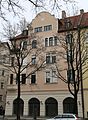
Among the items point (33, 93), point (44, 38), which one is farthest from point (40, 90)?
point (44, 38)

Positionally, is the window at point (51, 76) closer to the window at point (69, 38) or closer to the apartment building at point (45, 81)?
the apartment building at point (45, 81)

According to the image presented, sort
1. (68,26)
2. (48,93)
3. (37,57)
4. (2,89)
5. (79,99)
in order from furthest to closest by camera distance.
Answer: (2,89), (37,57), (48,93), (79,99), (68,26)

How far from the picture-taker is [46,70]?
45719mm

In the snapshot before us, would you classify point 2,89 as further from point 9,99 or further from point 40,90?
point 40,90

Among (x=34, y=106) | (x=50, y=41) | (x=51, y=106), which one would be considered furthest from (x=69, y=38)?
(x=34, y=106)

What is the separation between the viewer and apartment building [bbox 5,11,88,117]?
1683 inches

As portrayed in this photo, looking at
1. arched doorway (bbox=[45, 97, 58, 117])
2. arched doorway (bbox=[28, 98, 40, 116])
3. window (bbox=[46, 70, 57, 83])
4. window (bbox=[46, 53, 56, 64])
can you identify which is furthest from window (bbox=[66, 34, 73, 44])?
arched doorway (bbox=[28, 98, 40, 116])

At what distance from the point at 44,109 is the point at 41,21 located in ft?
57.4

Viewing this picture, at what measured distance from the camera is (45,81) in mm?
45312

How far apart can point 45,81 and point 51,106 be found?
4846 millimetres

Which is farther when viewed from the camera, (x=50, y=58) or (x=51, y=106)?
(x=50, y=58)

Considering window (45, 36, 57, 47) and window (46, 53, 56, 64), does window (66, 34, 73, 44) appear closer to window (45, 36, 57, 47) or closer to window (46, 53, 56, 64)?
window (46, 53, 56, 64)

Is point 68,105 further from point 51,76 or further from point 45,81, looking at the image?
point 45,81

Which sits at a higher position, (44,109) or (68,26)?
(68,26)
